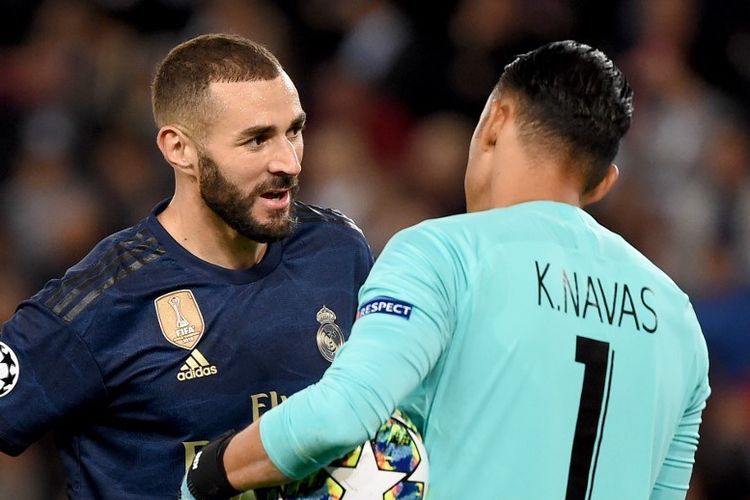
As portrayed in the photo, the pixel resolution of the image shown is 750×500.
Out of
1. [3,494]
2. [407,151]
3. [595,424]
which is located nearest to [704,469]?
[407,151]

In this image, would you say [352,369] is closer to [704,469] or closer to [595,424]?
[595,424]

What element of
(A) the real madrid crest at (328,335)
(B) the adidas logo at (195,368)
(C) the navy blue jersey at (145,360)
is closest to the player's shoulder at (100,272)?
(C) the navy blue jersey at (145,360)

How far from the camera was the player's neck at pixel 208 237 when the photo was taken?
354 cm

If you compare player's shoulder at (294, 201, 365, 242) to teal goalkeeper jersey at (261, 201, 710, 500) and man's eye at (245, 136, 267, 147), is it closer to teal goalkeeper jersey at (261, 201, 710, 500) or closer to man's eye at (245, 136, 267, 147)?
man's eye at (245, 136, 267, 147)

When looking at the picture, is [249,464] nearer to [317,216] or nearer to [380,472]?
[380,472]

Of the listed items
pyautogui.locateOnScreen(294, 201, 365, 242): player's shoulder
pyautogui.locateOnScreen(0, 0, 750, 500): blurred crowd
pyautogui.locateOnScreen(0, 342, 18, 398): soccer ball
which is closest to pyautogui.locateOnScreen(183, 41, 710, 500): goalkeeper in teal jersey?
pyautogui.locateOnScreen(0, 342, 18, 398): soccer ball

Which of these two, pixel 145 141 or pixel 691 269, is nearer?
pixel 691 269

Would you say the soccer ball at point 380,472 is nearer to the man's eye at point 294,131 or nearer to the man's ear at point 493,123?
the man's ear at point 493,123

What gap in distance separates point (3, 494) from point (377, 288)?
185 inches

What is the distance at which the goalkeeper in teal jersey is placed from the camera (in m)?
2.49

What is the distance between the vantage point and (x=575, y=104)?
2758 millimetres

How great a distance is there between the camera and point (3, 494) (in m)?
6.62

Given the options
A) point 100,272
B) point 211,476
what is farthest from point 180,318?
point 211,476

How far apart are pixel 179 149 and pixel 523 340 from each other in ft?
4.61
